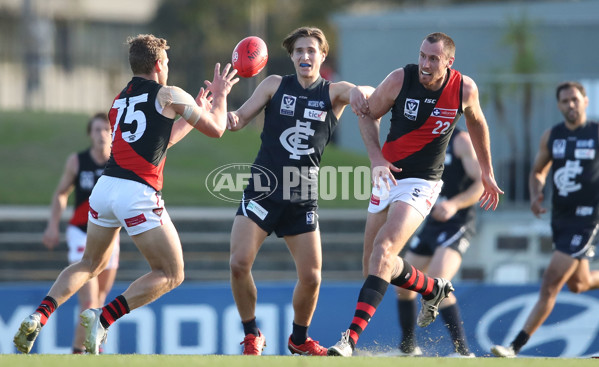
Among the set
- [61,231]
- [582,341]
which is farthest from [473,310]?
[61,231]

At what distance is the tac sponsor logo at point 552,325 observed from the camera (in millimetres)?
10547

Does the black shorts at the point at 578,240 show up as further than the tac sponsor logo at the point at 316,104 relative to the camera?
Yes

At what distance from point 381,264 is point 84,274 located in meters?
2.18

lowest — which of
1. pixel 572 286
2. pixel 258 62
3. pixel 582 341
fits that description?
pixel 582 341

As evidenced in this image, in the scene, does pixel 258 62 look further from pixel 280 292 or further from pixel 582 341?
Result: pixel 582 341

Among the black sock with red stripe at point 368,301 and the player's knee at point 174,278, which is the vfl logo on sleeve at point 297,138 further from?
the player's knee at point 174,278

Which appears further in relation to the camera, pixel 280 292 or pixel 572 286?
pixel 280 292

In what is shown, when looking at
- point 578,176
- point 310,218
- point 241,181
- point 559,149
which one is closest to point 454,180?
point 559,149

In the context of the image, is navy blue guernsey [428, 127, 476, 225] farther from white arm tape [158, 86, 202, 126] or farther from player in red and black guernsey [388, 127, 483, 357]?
white arm tape [158, 86, 202, 126]

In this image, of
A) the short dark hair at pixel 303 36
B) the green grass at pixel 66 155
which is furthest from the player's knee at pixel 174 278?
the green grass at pixel 66 155

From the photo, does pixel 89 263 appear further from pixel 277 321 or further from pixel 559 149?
pixel 559 149

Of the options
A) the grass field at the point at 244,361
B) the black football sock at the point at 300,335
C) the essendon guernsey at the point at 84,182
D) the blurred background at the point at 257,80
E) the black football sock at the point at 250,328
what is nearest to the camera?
the grass field at the point at 244,361

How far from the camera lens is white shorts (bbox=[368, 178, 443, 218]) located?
7363 millimetres

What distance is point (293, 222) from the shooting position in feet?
25.1
